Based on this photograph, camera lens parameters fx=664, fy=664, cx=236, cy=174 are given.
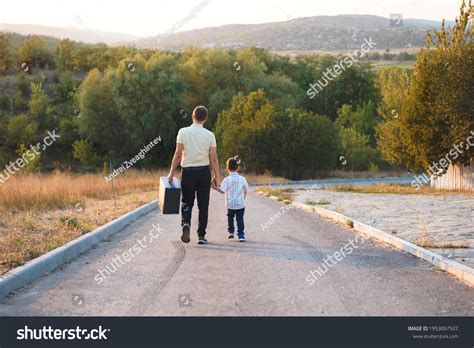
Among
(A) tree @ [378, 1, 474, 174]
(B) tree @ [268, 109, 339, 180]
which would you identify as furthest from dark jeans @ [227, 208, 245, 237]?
(B) tree @ [268, 109, 339, 180]

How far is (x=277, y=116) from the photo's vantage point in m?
59.7

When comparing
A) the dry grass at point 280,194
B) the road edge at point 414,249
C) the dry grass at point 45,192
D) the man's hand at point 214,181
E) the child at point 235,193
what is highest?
the man's hand at point 214,181

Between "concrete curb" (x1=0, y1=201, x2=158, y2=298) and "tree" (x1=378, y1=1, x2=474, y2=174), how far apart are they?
81.9 ft

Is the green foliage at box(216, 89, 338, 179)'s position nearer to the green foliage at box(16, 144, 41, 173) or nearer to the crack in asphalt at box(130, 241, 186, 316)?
the green foliage at box(16, 144, 41, 173)

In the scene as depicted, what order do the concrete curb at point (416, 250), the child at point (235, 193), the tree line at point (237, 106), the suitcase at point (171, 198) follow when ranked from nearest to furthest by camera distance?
1. the concrete curb at point (416, 250)
2. the suitcase at point (171, 198)
3. the child at point (235, 193)
4. the tree line at point (237, 106)

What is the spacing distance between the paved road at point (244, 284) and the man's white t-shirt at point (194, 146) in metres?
1.41

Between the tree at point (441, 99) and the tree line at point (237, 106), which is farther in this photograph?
the tree line at point (237, 106)

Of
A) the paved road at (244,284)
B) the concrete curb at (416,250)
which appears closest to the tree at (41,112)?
the concrete curb at (416,250)

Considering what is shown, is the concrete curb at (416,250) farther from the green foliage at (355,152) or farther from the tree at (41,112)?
the tree at (41,112)

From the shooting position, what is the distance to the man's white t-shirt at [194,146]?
10.9m

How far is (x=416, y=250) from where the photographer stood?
984 centimetres

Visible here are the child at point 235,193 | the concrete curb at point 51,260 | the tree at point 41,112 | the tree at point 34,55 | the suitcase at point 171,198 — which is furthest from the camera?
the tree at point 34,55

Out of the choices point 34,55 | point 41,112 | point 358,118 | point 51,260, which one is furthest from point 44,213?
point 34,55

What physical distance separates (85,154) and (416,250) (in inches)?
2455
